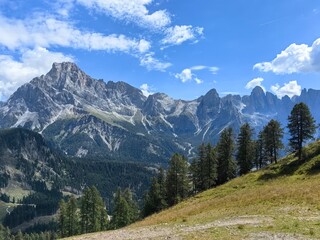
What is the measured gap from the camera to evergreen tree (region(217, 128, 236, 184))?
9806 centimetres

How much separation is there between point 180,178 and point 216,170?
10.1 metres

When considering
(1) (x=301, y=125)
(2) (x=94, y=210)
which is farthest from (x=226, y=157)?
(2) (x=94, y=210)

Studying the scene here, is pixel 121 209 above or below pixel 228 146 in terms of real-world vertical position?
below

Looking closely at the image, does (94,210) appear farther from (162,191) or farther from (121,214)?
(162,191)

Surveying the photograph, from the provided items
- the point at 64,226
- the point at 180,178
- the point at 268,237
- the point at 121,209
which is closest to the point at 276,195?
the point at 268,237

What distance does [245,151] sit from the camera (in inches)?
3935

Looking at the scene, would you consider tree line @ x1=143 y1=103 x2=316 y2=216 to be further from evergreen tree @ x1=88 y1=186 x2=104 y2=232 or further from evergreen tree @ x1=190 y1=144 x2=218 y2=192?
evergreen tree @ x1=88 y1=186 x2=104 y2=232

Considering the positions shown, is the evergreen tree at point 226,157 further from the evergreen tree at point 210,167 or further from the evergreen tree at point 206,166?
the evergreen tree at point 210,167

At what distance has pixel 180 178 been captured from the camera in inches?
3620

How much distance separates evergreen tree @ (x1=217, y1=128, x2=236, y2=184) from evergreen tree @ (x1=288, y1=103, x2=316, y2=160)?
18.6 meters

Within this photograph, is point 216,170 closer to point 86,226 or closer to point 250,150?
point 250,150

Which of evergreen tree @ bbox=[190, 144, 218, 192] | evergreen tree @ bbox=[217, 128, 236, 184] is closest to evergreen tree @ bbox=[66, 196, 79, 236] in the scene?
evergreen tree @ bbox=[190, 144, 218, 192]

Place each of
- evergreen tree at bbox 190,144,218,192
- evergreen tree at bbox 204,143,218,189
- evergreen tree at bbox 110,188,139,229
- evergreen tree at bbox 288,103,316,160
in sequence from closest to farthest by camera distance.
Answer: evergreen tree at bbox 288,103,316,160, evergreen tree at bbox 204,143,218,189, evergreen tree at bbox 190,144,218,192, evergreen tree at bbox 110,188,139,229

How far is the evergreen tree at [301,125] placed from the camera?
267ft
